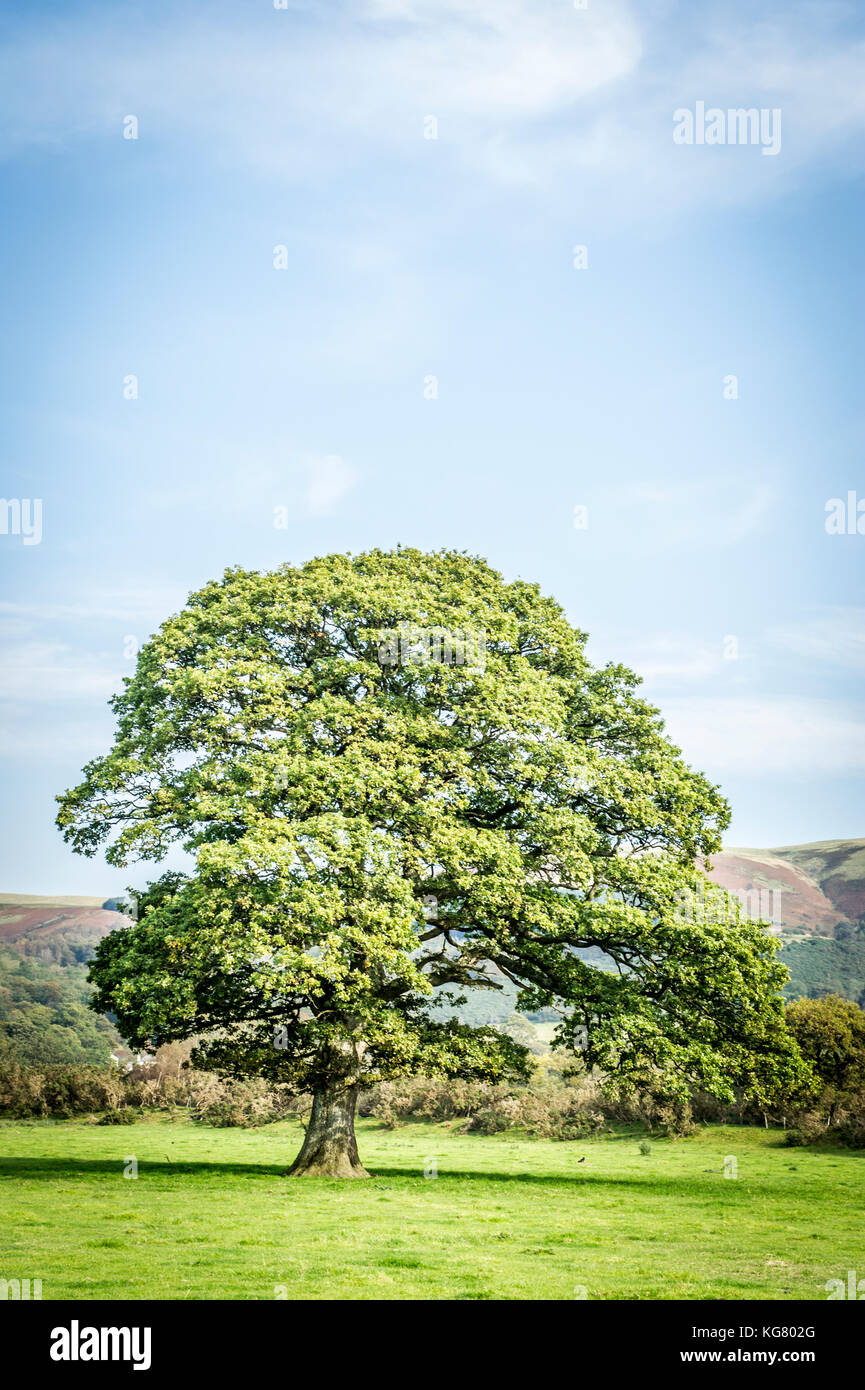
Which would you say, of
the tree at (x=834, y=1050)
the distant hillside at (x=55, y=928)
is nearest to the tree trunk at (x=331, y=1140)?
the tree at (x=834, y=1050)

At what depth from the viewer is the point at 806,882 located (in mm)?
147000

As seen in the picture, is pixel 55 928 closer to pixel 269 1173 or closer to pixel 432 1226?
pixel 269 1173

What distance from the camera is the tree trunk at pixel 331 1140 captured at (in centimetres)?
2623

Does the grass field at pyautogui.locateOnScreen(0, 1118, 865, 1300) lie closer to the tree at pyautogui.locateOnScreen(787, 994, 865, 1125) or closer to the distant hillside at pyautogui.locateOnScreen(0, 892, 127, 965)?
the tree at pyautogui.locateOnScreen(787, 994, 865, 1125)

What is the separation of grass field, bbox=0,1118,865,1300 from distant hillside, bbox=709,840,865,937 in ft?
320

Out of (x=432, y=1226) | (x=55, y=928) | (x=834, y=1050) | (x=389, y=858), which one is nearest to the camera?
(x=432, y=1226)

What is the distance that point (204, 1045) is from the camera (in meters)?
26.2

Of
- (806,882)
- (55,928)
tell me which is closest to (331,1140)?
(55,928)

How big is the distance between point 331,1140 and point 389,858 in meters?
9.31

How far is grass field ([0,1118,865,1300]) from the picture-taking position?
12969 millimetres

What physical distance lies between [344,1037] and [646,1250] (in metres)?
9.75

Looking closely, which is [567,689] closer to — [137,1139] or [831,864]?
[137,1139]

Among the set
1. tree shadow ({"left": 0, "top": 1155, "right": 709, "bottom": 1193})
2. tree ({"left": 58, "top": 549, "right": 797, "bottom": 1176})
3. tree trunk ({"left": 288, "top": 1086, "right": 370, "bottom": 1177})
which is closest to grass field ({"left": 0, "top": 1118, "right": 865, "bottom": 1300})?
tree shadow ({"left": 0, "top": 1155, "right": 709, "bottom": 1193})

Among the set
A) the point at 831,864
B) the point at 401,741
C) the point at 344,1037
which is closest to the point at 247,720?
the point at 401,741
